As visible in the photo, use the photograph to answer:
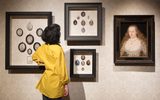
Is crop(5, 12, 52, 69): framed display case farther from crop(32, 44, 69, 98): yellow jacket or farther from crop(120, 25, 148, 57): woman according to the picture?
crop(120, 25, 148, 57): woman

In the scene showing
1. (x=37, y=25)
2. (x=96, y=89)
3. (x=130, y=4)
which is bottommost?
(x=96, y=89)

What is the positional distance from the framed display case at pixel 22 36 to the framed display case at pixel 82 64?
0.41 meters

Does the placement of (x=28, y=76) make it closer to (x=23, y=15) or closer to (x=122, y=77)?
(x=23, y=15)

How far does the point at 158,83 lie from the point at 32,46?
1.44 meters

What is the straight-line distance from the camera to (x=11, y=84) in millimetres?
3189

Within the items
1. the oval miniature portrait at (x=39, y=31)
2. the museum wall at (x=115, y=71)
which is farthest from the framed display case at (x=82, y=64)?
the oval miniature portrait at (x=39, y=31)

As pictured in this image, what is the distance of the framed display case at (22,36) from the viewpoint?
3137mm

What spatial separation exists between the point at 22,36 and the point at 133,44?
122cm

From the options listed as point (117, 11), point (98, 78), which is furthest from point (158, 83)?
point (117, 11)

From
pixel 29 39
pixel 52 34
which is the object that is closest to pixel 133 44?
pixel 52 34

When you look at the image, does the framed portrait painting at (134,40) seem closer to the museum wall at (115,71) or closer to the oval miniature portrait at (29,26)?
the museum wall at (115,71)

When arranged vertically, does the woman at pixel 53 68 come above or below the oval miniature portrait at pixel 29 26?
below

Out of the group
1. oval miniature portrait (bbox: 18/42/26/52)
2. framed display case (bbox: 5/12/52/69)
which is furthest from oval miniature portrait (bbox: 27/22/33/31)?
oval miniature portrait (bbox: 18/42/26/52)

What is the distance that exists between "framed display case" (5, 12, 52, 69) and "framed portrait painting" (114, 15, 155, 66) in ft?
2.69
